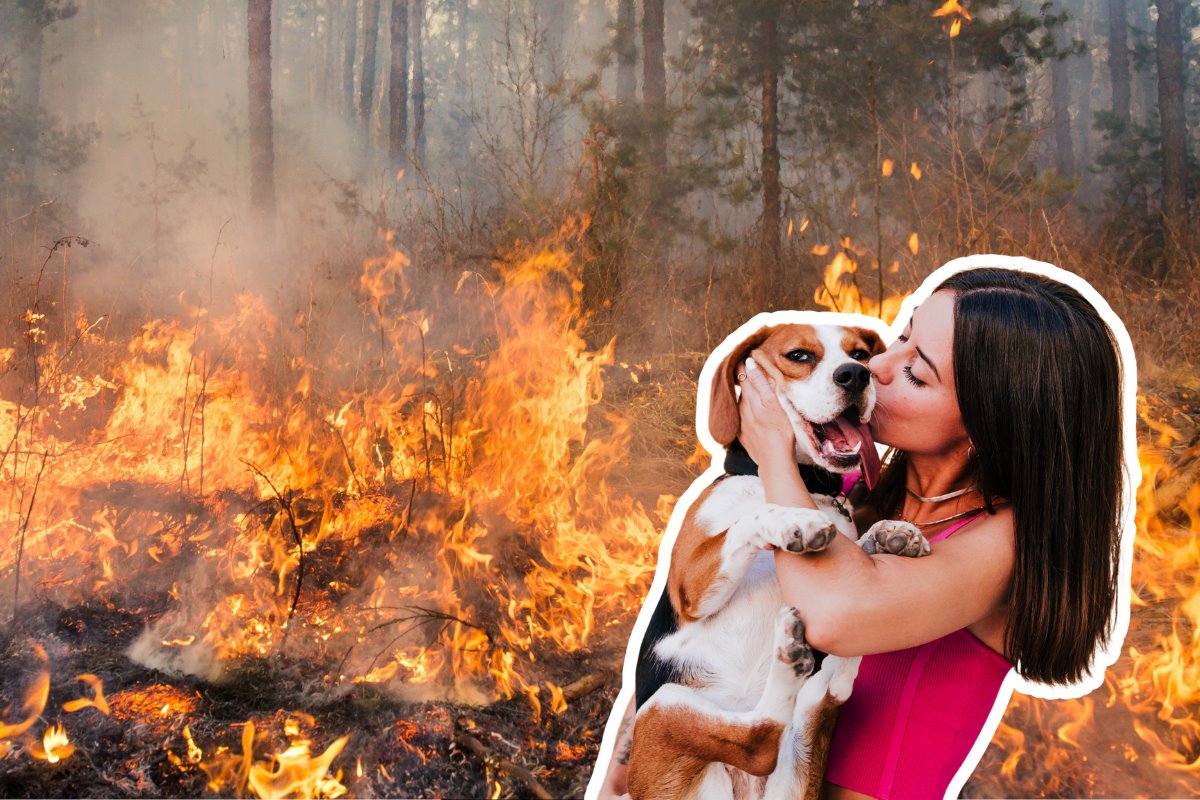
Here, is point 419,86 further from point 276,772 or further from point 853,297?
point 276,772

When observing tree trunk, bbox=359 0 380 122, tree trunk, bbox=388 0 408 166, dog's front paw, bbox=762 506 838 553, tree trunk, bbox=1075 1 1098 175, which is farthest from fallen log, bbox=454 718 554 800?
tree trunk, bbox=1075 1 1098 175

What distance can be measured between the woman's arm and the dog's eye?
0.12 metres

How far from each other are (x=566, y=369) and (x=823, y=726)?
202 inches

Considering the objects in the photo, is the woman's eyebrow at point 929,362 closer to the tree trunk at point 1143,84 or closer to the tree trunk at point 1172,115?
the tree trunk at point 1172,115

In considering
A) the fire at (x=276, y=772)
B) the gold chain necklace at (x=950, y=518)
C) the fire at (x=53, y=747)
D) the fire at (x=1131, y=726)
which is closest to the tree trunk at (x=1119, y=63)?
the fire at (x=1131, y=726)

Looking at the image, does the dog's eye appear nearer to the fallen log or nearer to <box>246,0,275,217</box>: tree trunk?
the fallen log

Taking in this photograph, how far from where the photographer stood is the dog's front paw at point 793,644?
3.76 feet

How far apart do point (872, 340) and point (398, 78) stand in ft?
58.3

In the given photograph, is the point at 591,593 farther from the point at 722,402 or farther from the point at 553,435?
the point at 722,402

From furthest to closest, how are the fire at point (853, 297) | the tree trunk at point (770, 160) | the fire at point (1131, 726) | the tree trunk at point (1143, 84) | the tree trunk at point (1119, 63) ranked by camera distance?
the tree trunk at point (1143, 84)
the tree trunk at point (1119, 63)
the tree trunk at point (770, 160)
the fire at point (853, 297)
the fire at point (1131, 726)

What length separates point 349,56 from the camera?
2830 cm

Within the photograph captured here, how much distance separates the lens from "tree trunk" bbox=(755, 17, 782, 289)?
412 inches

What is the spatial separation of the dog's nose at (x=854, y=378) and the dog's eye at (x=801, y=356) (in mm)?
67

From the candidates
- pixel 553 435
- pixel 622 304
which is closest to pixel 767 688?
pixel 553 435
